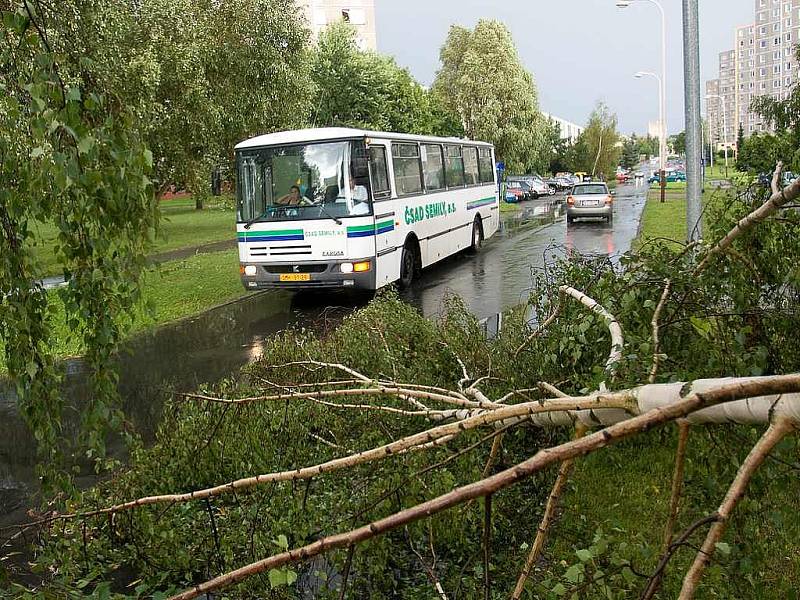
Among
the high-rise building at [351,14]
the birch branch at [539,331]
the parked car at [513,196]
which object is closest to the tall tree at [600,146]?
the high-rise building at [351,14]

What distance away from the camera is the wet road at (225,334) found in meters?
7.92

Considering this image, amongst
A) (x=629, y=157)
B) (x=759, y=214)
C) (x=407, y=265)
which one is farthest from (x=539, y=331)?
(x=629, y=157)

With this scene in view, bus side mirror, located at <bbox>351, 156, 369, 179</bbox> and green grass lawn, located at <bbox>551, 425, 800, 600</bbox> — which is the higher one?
bus side mirror, located at <bbox>351, 156, 369, 179</bbox>

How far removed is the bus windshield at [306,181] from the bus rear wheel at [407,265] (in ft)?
8.28

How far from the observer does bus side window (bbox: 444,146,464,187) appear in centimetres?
2012

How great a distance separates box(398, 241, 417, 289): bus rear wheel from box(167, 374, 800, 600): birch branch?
1467cm

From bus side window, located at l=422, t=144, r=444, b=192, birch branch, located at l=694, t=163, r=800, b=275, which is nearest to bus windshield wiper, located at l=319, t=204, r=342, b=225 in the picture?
bus side window, located at l=422, t=144, r=444, b=192

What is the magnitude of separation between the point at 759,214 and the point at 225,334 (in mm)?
10239

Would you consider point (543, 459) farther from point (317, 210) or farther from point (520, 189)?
point (520, 189)

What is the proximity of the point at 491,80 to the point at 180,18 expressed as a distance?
33877mm

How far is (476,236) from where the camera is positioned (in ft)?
76.6

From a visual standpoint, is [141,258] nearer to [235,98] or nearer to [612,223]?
[235,98]

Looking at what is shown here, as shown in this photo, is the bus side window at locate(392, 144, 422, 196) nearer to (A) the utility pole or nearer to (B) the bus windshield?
(B) the bus windshield

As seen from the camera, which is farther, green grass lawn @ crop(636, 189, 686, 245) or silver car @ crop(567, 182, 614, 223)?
silver car @ crop(567, 182, 614, 223)
